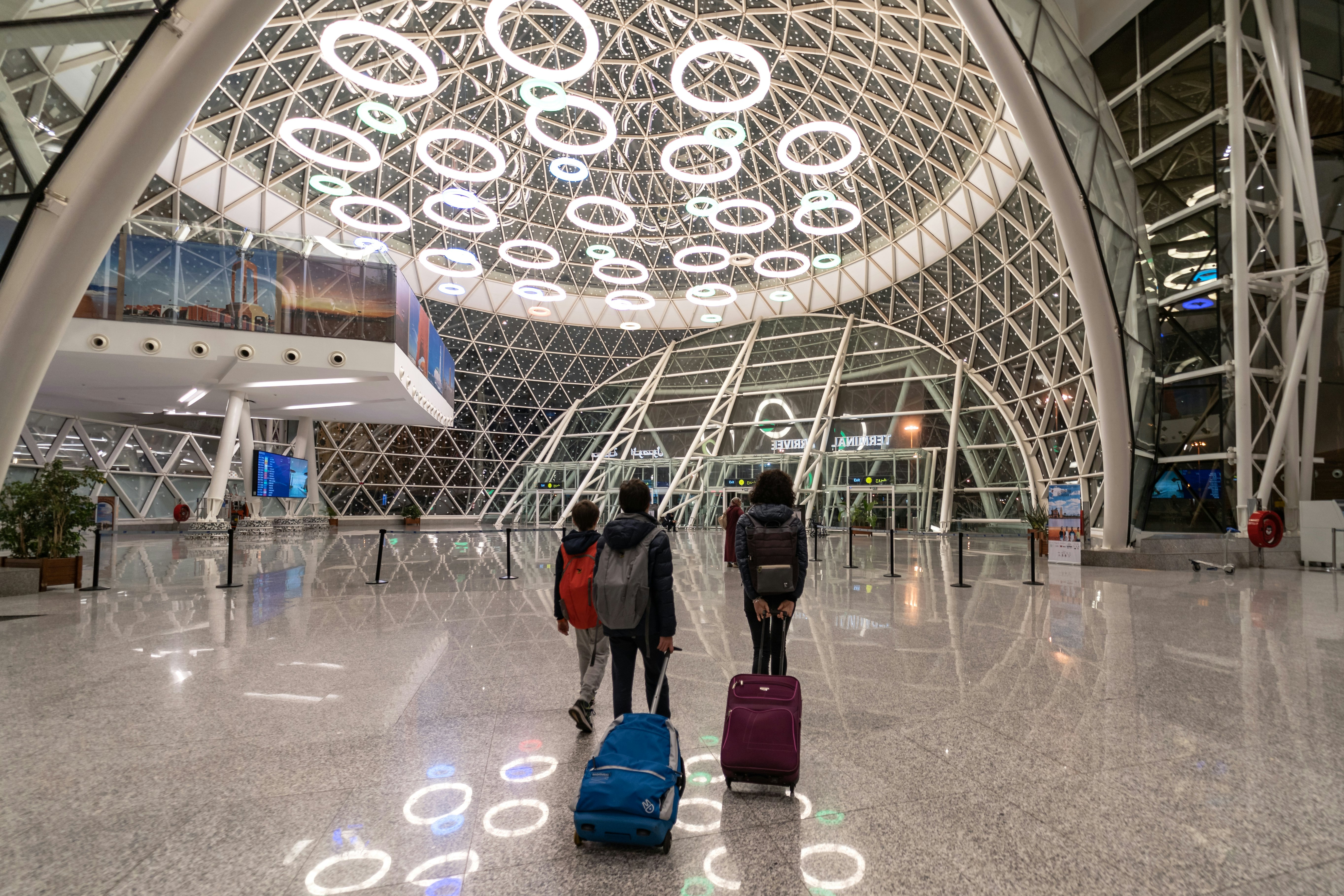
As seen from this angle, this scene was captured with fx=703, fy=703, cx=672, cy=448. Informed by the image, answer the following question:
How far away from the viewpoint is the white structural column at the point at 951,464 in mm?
37281

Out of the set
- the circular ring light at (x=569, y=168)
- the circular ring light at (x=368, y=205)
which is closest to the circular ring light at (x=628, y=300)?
the circular ring light at (x=569, y=168)

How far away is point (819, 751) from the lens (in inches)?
192

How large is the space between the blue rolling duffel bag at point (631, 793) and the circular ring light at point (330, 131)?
22813 millimetres

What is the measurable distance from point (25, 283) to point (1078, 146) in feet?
62.8

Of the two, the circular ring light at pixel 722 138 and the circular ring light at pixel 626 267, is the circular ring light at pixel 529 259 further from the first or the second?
the circular ring light at pixel 722 138

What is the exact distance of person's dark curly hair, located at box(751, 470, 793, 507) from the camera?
5723mm

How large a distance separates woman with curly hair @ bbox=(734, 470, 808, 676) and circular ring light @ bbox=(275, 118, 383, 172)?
21.2 m

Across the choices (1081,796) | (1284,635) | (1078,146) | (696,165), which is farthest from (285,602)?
(696,165)

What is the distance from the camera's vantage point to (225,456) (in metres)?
25.0

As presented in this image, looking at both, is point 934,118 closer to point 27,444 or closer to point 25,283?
point 25,283

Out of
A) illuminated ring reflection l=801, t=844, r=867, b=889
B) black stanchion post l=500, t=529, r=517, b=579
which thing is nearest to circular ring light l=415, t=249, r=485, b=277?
black stanchion post l=500, t=529, r=517, b=579

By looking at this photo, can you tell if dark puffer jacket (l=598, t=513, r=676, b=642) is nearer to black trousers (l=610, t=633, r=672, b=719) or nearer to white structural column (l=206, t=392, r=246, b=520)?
black trousers (l=610, t=633, r=672, b=719)

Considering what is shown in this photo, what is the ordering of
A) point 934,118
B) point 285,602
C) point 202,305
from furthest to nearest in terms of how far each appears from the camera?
point 934,118 → point 202,305 → point 285,602

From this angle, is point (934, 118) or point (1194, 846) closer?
point (1194, 846)
